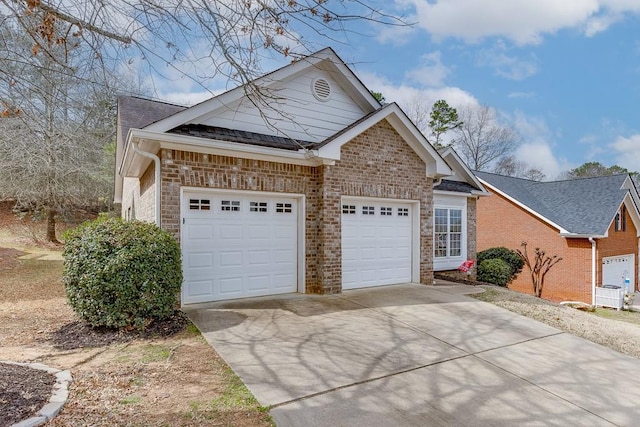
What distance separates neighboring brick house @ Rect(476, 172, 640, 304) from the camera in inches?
722

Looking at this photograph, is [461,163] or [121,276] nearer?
[121,276]

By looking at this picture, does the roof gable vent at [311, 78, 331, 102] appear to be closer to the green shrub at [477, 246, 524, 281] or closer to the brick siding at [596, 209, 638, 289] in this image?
the green shrub at [477, 246, 524, 281]

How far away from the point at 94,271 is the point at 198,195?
8.20 feet

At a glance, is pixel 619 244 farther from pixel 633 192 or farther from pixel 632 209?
pixel 633 192

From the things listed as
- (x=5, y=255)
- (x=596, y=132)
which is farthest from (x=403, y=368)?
(x=596, y=132)

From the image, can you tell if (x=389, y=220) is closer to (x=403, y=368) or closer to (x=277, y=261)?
(x=277, y=261)

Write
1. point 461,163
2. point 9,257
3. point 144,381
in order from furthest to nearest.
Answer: point 9,257
point 461,163
point 144,381

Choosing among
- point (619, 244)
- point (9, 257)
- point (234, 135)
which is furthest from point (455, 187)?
point (9, 257)

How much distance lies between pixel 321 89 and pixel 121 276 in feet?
21.9

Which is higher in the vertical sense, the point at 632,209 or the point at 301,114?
the point at 301,114

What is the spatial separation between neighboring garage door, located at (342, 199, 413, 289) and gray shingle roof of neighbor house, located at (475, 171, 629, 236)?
1297cm

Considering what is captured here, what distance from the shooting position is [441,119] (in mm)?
30391

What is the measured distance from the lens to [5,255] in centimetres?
1598

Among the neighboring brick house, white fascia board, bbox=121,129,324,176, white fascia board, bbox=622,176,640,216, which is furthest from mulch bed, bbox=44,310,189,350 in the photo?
white fascia board, bbox=622,176,640,216
